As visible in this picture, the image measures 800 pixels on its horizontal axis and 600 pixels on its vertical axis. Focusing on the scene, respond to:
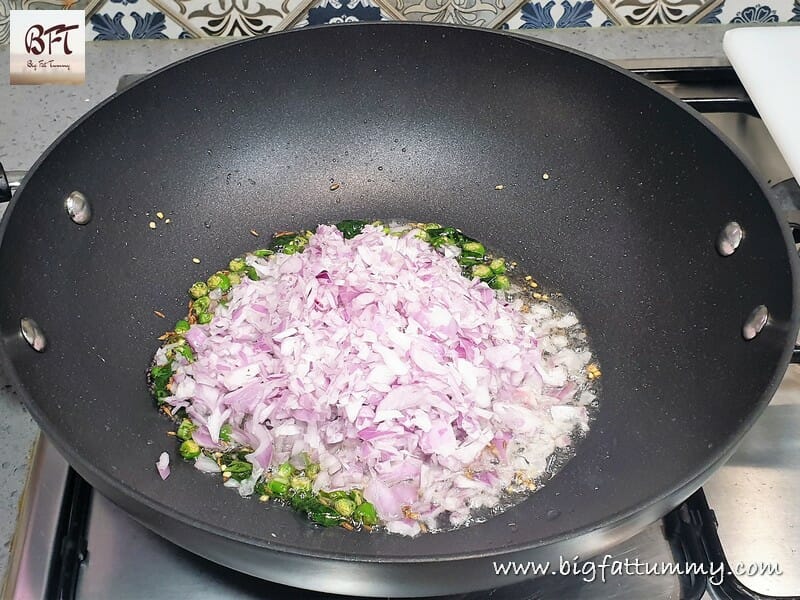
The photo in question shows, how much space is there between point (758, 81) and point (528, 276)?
429mm

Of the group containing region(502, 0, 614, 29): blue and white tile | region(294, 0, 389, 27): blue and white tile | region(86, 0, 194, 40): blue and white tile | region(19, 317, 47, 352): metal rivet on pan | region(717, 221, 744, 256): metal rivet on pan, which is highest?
region(502, 0, 614, 29): blue and white tile

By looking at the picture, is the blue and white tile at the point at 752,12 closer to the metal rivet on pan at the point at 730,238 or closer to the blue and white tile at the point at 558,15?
the blue and white tile at the point at 558,15

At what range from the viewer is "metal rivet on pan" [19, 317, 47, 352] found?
0.83m

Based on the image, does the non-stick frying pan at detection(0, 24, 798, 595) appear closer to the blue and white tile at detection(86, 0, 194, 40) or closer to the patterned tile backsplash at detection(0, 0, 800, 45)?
the patterned tile backsplash at detection(0, 0, 800, 45)

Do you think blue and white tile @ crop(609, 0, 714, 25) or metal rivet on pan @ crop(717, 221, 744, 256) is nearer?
metal rivet on pan @ crop(717, 221, 744, 256)

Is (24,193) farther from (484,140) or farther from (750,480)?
(750,480)

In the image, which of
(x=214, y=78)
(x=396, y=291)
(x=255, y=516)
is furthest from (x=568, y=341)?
(x=214, y=78)

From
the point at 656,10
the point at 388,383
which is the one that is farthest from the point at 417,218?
the point at 656,10

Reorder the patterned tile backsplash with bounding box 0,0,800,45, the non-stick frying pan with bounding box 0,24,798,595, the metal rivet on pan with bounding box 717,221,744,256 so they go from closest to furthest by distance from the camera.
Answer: the non-stick frying pan with bounding box 0,24,798,595, the metal rivet on pan with bounding box 717,221,744,256, the patterned tile backsplash with bounding box 0,0,800,45

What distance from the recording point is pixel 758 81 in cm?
→ 116

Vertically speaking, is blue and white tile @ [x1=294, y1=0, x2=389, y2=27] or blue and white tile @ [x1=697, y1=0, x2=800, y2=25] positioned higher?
blue and white tile @ [x1=697, y1=0, x2=800, y2=25]

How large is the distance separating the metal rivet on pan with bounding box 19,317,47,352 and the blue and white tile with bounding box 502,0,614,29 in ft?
3.09

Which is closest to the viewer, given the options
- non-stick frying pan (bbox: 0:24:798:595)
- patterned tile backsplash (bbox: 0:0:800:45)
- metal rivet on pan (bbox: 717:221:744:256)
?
non-stick frying pan (bbox: 0:24:798:595)

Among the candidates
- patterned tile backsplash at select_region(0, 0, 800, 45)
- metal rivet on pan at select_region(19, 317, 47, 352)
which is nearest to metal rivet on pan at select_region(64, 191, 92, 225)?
metal rivet on pan at select_region(19, 317, 47, 352)
